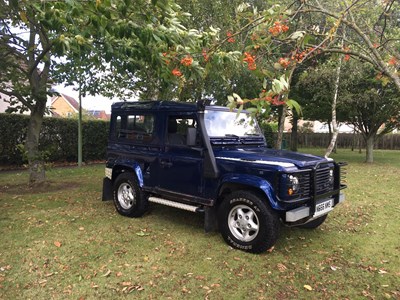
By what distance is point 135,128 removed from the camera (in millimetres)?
6332

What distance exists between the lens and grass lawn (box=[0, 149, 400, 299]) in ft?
12.3

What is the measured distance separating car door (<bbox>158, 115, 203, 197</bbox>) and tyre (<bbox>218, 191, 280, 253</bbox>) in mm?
Answer: 555

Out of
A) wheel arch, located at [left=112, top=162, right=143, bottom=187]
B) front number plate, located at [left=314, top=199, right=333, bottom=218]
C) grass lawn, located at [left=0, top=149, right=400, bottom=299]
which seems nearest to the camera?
grass lawn, located at [left=0, top=149, right=400, bottom=299]

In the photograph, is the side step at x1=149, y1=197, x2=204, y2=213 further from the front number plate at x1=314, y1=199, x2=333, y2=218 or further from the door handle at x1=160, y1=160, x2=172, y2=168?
the front number plate at x1=314, y1=199, x2=333, y2=218

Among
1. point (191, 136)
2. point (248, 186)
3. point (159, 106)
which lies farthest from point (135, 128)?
point (248, 186)

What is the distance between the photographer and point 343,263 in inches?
177

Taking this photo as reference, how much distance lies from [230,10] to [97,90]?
15.6 feet

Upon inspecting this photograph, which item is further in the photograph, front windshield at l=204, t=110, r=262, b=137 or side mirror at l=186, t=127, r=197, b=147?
front windshield at l=204, t=110, r=262, b=137

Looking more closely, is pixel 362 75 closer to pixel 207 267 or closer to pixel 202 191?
pixel 202 191

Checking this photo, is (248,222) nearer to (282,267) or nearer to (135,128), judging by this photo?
(282,267)

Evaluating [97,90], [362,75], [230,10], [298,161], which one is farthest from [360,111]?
[298,161]

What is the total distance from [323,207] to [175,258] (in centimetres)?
217

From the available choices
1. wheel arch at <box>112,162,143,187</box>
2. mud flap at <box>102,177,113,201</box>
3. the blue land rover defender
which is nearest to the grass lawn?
mud flap at <box>102,177,113,201</box>

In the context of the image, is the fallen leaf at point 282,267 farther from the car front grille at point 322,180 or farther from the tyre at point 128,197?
the tyre at point 128,197
